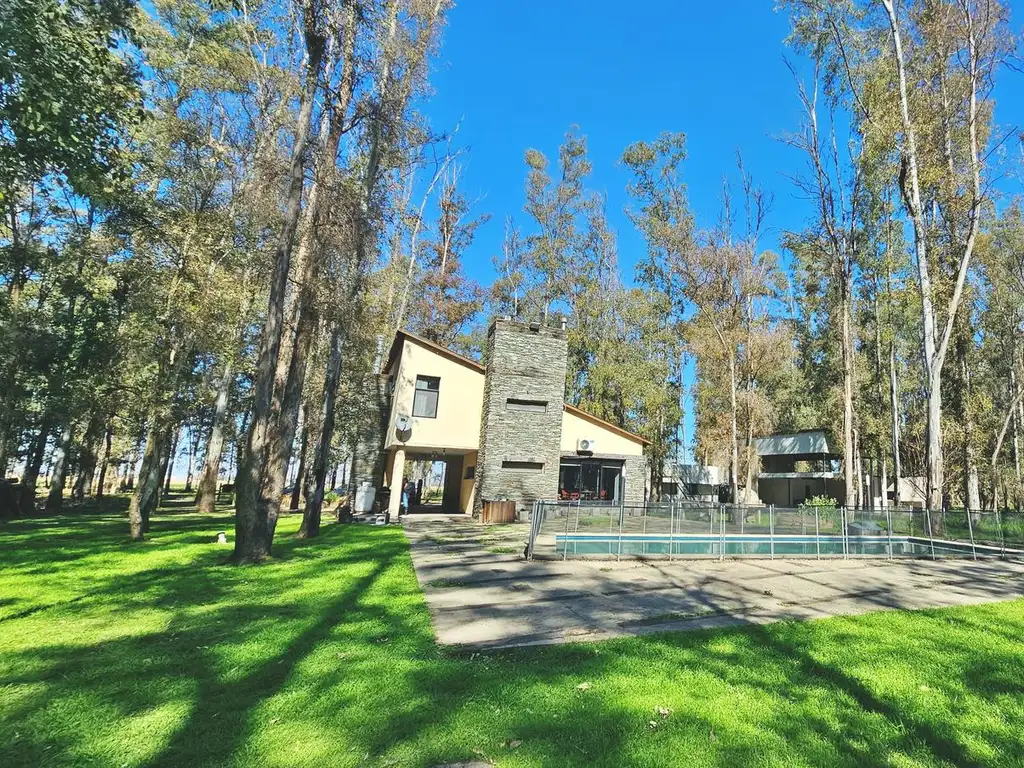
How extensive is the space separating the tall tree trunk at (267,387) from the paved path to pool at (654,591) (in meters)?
2.78

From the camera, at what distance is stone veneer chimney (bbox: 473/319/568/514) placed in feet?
59.7

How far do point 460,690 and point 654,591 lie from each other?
4214 millimetres

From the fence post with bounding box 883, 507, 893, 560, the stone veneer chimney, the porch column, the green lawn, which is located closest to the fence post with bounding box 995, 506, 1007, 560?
the fence post with bounding box 883, 507, 893, 560

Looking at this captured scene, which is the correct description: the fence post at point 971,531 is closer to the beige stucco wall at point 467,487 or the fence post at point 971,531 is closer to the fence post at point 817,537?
the fence post at point 817,537

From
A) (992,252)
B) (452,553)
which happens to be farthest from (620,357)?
(452,553)

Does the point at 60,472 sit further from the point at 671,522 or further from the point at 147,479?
the point at 671,522

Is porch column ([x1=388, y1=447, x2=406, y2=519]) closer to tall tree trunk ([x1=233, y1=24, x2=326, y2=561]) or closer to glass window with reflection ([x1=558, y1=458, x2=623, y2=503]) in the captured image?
glass window with reflection ([x1=558, y1=458, x2=623, y2=503])

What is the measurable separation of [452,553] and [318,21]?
34.1 ft

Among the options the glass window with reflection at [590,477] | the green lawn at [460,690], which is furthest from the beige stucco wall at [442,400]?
the green lawn at [460,690]

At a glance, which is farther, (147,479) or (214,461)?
(214,461)

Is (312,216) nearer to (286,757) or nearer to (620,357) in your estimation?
(286,757)

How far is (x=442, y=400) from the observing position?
19.4 m

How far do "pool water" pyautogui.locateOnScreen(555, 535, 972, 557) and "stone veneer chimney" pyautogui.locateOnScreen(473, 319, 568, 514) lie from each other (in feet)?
28.1

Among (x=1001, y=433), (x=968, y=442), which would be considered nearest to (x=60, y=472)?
(x=968, y=442)
